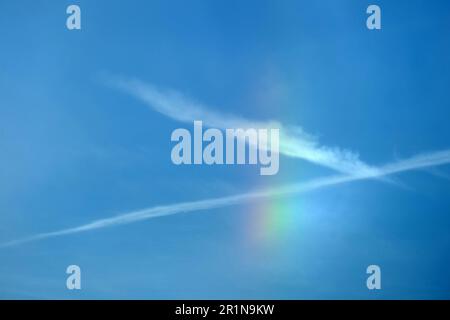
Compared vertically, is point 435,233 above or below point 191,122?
below

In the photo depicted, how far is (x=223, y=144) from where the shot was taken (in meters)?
2.53

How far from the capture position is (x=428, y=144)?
2.52 m

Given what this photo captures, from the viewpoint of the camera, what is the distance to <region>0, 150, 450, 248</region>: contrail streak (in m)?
2.50

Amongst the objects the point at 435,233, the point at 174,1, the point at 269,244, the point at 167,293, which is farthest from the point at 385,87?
the point at 167,293

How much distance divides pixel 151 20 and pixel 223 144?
70cm

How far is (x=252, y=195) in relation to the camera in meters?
2.52

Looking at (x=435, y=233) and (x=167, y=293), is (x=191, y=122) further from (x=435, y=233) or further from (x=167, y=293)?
(x=435, y=233)

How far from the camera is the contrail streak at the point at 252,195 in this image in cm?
250

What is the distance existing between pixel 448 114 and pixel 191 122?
4.02 feet

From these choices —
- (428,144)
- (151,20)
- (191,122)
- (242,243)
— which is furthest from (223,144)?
(428,144)
